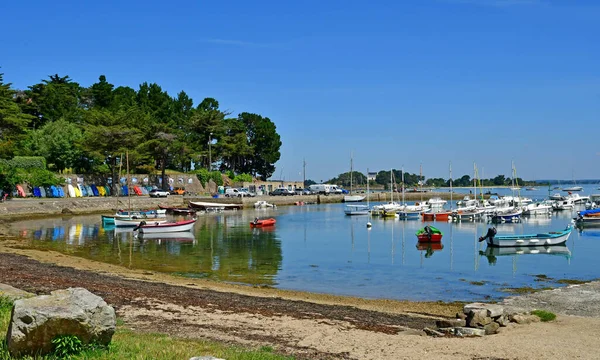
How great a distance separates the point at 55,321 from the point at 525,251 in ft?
132

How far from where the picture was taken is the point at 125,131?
79.1 metres

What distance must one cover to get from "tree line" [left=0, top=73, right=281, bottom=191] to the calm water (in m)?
18.9

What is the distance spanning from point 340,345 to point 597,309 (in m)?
12.6

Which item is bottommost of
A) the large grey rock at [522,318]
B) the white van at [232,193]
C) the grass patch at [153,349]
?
the large grey rock at [522,318]

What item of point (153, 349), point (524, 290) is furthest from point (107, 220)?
point (153, 349)

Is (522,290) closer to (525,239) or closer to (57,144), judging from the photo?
(525,239)

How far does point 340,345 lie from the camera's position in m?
13.9

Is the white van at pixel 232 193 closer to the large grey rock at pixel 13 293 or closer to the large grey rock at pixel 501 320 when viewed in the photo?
the large grey rock at pixel 13 293

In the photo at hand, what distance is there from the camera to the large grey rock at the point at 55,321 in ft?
28.6

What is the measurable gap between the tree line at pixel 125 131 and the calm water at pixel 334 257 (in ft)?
62.1

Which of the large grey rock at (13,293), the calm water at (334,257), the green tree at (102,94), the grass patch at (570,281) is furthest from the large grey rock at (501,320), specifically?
A: the green tree at (102,94)

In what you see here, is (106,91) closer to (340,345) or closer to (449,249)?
(449,249)

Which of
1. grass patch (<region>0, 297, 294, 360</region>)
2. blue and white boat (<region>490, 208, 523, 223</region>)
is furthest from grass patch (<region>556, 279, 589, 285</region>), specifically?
blue and white boat (<region>490, 208, 523, 223</region>)

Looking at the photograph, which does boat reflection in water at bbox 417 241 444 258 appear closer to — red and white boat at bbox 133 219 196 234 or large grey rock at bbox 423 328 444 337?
red and white boat at bbox 133 219 196 234
